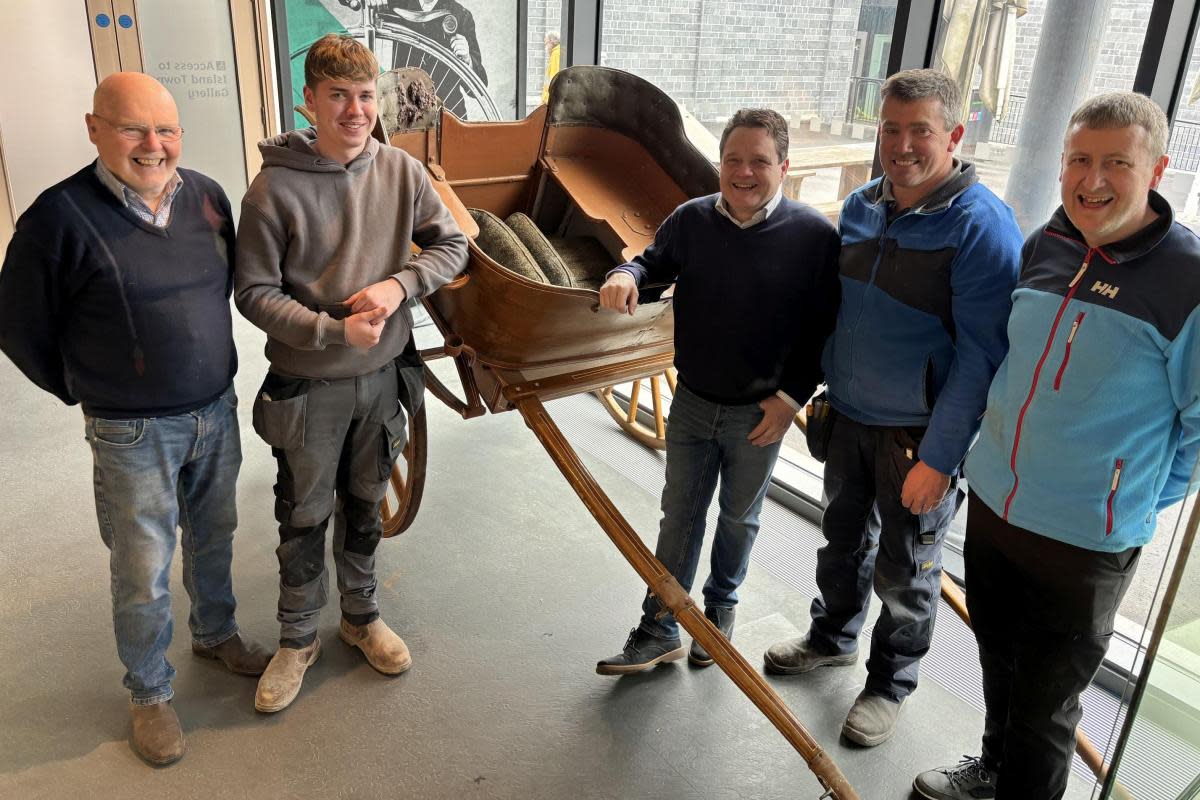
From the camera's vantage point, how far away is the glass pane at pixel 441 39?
5340mm

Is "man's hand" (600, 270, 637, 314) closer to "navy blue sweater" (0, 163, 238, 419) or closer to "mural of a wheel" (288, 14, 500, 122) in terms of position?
"navy blue sweater" (0, 163, 238, 419)

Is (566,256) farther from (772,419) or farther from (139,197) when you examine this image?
(139,197)

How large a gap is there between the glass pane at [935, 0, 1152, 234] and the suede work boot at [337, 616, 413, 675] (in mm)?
2031

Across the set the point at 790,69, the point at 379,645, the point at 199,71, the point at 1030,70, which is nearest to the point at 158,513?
the point at 379,645

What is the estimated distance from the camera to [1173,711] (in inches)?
46.4

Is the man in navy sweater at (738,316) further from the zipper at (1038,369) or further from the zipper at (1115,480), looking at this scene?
the zipper at (1115,480)

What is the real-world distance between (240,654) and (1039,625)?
193cm

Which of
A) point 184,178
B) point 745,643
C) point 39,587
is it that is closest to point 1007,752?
point 745,643

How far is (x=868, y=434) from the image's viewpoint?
212 centimetres

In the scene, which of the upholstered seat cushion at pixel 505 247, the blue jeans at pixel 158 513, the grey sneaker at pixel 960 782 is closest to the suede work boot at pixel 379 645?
the blue jeans at pixel 158 513

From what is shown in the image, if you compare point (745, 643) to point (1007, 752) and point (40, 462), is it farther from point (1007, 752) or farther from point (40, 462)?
point (40, 462)

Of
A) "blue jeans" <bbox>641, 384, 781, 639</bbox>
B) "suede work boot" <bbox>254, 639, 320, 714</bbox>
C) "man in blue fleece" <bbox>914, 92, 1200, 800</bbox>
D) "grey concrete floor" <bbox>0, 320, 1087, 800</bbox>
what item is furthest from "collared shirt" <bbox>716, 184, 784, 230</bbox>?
"suede work boot" <bbox>254, 639, 320, 714</bbox>

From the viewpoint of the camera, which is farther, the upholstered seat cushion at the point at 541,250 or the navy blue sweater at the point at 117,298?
the upholstered seat cushion at the point at 541,250

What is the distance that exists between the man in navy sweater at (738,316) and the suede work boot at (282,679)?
1023 millimetres
